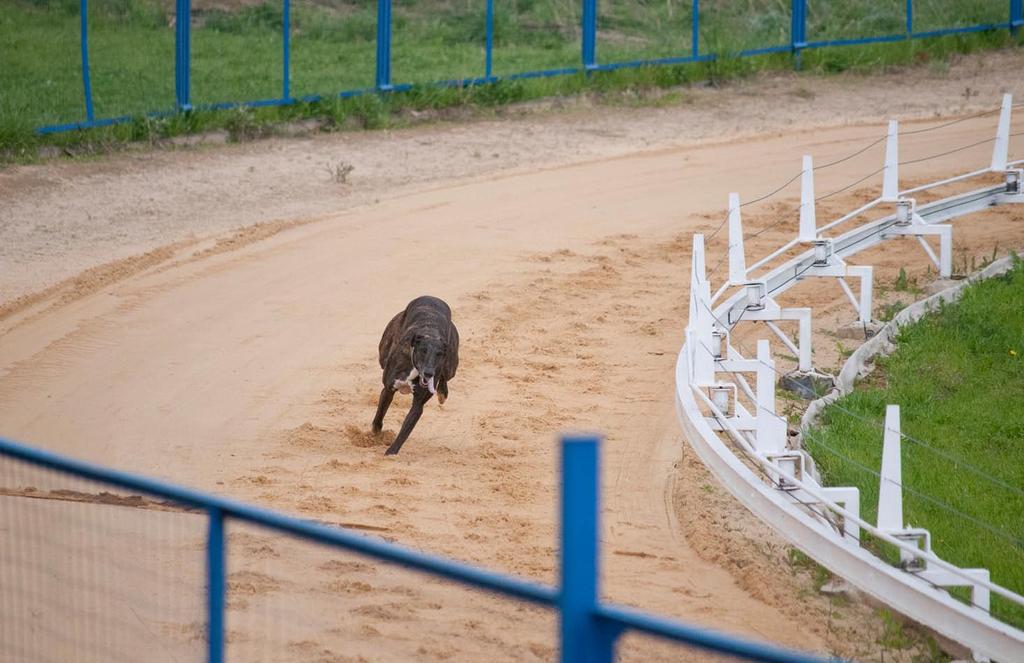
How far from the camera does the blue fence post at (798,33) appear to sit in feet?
68.8

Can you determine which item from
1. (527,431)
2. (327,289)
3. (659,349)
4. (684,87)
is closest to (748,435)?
(527,431)

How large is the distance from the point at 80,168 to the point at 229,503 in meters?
12.3

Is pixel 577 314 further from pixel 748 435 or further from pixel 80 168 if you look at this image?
pixel 80 168

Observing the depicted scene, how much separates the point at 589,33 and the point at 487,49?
1610mm

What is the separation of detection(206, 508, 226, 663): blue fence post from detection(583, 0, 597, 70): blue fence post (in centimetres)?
1667

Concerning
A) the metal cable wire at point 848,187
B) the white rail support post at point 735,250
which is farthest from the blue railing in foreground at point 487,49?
the white rail support post at point 735,250

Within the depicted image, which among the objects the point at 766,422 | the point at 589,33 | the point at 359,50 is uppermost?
the point at 589,33

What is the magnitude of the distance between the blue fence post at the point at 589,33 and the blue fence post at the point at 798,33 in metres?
3.39

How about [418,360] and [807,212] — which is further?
[807,212]

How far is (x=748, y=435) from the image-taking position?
819 cm

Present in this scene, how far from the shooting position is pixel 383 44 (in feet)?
58.7

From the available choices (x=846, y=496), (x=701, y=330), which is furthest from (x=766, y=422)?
(x=701, y=330)

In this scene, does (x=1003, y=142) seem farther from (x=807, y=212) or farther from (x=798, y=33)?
(x=798, y=33)

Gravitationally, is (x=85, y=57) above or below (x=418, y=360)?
above
